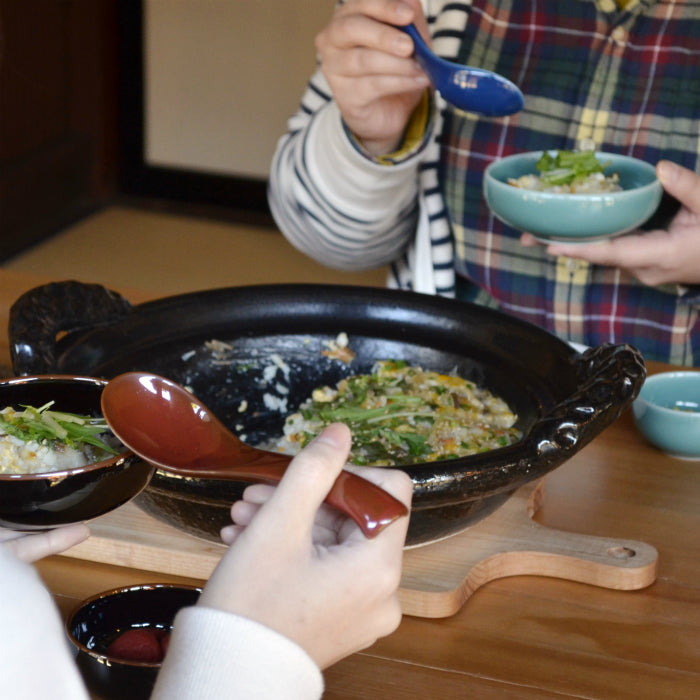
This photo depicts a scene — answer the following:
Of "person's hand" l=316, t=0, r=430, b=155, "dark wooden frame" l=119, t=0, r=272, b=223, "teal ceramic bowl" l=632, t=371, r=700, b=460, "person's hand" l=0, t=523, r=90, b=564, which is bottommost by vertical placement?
"dark wooden frame" l=119, t=0, r=272, b=223

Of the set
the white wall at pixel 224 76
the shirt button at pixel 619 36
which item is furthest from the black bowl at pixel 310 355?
the white wall at pixel 224 76

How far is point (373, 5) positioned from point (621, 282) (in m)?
0.65

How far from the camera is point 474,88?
133 cm

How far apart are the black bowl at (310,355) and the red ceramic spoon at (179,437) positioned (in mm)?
75

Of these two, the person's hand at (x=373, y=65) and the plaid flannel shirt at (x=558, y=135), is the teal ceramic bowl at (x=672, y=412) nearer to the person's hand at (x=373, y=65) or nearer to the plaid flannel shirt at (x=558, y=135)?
the plaid flannel shirt at (x=558, y=135)

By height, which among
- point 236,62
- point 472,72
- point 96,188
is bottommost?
point 96,188

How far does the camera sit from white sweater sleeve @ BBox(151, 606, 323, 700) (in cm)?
64

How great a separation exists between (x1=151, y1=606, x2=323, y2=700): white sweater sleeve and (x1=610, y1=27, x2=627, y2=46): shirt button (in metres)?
1.32

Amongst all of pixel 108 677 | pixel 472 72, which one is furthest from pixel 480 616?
pixel 472 72

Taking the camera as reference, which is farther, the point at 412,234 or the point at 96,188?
the point at 96,188

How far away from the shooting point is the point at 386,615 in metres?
0.74

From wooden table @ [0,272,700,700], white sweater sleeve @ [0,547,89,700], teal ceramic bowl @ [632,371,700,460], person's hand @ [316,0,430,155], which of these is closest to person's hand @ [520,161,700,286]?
teal ceramic bowl @ [632,371,700,460]

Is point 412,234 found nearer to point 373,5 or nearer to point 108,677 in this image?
point 373,5

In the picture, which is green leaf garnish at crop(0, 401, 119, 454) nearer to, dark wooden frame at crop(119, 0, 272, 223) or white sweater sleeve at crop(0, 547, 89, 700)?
white sweater sleeve at crop(0, 547, 89, 700)
